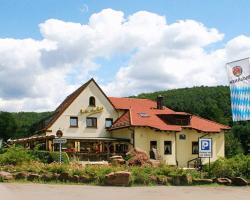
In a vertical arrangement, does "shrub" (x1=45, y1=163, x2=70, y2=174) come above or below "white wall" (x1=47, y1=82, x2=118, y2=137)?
below

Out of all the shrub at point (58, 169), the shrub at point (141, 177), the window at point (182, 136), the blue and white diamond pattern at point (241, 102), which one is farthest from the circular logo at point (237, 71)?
the window at point (182, 136)

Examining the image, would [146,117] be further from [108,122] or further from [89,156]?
[89,156]

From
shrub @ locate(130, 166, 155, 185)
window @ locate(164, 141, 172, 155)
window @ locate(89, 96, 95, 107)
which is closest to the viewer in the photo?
shrub @ locate(130, 166, 155, 185)

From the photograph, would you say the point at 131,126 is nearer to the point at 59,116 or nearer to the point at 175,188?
the point at 59,116

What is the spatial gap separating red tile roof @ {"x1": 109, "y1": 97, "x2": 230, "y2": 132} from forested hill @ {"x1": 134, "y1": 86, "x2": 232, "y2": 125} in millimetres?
23981

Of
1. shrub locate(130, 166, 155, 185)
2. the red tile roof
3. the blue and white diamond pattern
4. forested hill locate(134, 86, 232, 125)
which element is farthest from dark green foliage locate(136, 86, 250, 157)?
the blue and white diamond pattern

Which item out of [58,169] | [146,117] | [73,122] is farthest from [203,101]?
[58,169]

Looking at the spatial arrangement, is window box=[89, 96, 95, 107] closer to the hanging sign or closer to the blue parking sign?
the blue parking sign

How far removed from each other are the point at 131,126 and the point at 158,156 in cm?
425

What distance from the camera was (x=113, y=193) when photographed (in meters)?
17.2

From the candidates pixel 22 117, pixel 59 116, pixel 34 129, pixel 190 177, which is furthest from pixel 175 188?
pixel 22 117

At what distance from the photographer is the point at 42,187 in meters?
18.2

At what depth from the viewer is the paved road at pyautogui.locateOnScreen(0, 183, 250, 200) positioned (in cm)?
1577

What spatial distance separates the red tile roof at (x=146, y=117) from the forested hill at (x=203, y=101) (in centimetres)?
2398
